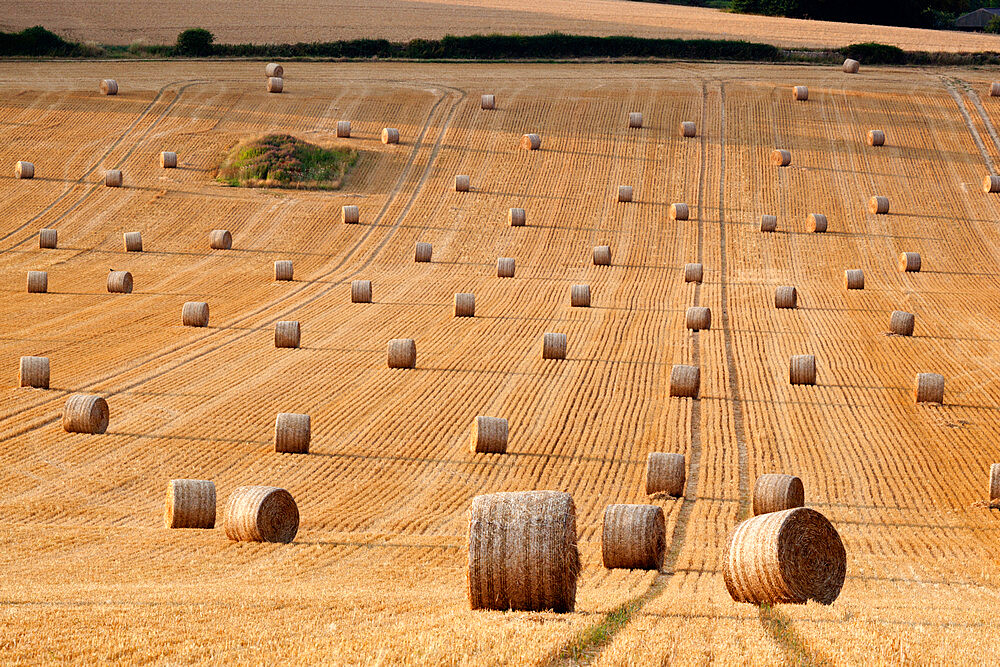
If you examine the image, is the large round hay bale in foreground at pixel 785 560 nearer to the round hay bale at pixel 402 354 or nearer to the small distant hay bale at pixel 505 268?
the round hay bale at pixel 402 354

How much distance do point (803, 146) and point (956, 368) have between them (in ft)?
76.7

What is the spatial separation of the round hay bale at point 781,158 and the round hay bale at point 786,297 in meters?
14.4

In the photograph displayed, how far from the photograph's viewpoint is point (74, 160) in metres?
48.2

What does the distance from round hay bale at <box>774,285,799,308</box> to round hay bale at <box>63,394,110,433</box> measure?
20.2m

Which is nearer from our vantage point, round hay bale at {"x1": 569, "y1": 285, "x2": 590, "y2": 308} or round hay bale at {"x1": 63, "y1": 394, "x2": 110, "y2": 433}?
round hay bale at {"x1": 63, "y1": 394, "x2": 110, "y2": 433}

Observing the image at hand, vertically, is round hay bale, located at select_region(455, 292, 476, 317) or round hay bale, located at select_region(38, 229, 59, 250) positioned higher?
round hay bale, located at select_region(455, 292, 476, 317)

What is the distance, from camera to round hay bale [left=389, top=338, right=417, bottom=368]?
26.8 meters

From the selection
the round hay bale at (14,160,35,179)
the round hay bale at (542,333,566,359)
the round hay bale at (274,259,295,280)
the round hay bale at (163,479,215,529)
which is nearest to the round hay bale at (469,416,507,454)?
the round hay bale at (163,479,215,529)

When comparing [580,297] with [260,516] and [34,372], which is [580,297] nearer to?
[34,372]

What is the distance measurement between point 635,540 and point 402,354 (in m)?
13.4

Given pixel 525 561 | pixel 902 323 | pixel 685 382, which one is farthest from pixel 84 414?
pixel 902 323

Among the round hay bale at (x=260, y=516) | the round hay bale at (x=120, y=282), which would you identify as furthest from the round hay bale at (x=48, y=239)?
the round hay bale at (x=260, y=516)

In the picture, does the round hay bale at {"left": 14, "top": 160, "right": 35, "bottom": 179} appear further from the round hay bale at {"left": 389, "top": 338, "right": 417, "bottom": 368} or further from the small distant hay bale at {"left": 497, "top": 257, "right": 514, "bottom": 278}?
the round hay bale at {"left": 389, "top": 338, "right": 417, "bottom": 368}

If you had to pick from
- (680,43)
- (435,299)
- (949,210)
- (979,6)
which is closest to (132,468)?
(435,299)
